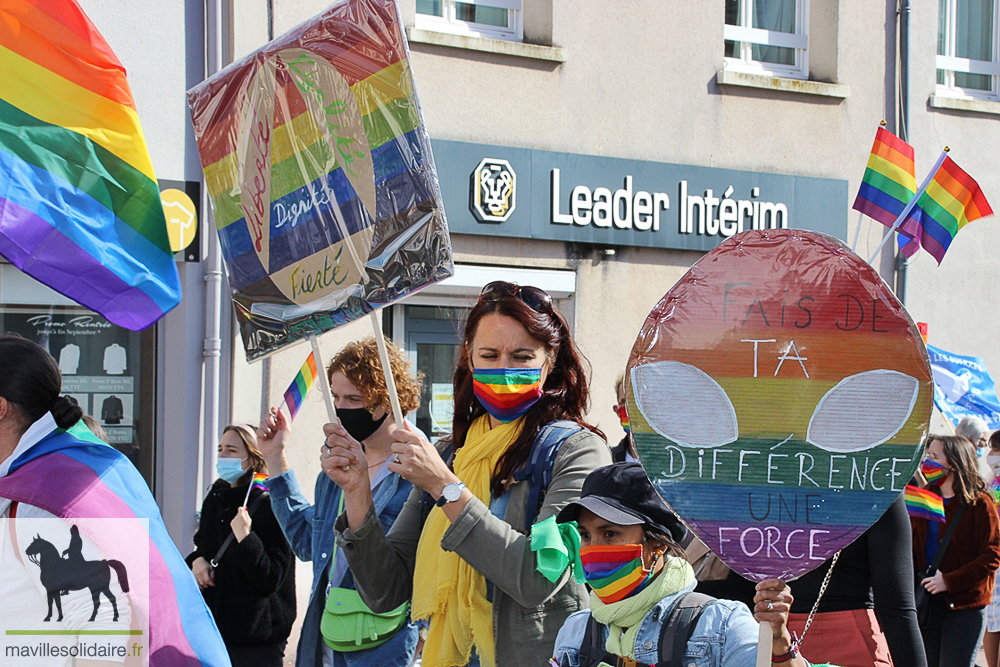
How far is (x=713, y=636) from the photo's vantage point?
2.31 m

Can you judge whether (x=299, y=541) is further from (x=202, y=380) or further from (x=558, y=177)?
(x=558, y=177)

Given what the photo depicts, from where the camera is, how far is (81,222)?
2953mm

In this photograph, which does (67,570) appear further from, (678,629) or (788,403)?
(788,403)

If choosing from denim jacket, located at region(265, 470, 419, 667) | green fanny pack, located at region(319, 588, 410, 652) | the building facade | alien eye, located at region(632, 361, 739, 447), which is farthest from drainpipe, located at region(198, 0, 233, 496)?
alien eye, located at region(632, 361, 739, 447)

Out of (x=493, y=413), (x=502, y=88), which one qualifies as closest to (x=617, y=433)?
(x=502, y=88)

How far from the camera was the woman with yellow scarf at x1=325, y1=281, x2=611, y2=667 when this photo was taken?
8.66 ft

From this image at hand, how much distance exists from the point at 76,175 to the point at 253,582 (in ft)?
7.47

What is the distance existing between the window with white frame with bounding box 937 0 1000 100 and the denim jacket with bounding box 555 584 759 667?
385 inches

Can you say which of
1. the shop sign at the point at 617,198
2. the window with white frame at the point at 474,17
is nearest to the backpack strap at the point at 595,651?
the shop sign at the point at 617,198

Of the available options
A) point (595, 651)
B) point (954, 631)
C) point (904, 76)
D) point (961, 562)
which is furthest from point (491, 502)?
point (904, 76)

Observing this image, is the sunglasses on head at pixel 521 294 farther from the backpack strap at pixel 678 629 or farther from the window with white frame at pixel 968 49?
the window with white frame at pixel 968 49

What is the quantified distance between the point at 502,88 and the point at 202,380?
325 centimetres

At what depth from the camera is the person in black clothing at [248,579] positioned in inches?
185

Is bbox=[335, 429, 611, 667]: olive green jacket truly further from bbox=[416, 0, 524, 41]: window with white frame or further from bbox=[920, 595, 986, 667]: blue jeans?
bbox=[416, 0, 524, 41]: window with white frame
